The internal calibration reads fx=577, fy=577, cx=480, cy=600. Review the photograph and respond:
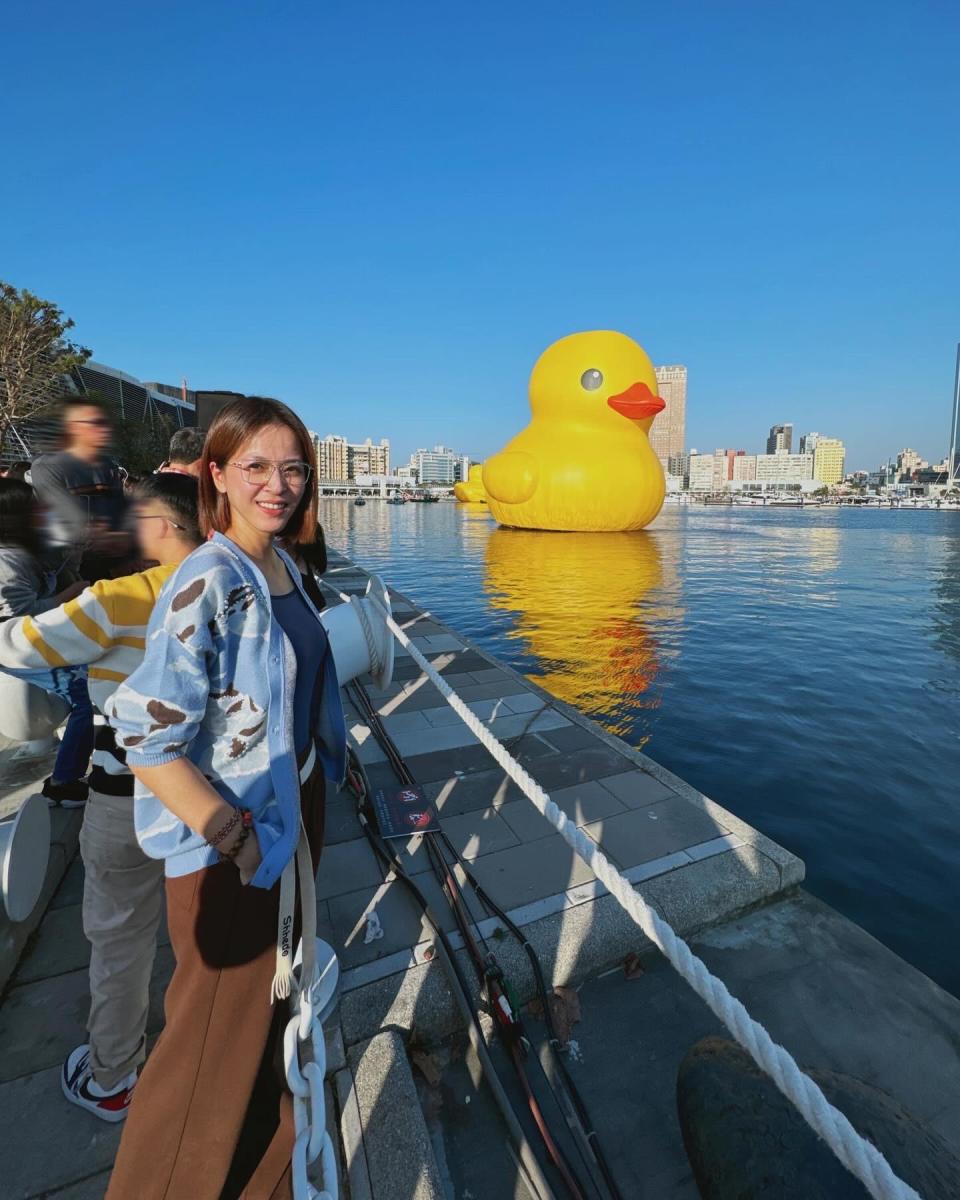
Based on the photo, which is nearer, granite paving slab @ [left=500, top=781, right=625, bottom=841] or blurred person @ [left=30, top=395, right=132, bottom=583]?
blurred person @ [left=30, top=395, right=132, bottom=583]

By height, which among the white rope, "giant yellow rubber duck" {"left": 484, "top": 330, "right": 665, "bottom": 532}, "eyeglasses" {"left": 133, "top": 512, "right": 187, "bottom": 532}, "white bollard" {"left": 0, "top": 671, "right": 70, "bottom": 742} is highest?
"giant yellow rubber duck" {"left": 484, "top": 330, "right": 665, "bottom": 532}

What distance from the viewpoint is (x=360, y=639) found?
3.54m

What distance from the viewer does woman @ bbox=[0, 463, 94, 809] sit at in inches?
107

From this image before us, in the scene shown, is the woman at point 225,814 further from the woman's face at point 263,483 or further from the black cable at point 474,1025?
the black cable at point 474,1025

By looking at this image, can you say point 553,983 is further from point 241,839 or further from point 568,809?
point 241,839

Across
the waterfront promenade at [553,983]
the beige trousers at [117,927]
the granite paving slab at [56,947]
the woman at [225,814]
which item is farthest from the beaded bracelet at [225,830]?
the granite paving slab at [56,947]

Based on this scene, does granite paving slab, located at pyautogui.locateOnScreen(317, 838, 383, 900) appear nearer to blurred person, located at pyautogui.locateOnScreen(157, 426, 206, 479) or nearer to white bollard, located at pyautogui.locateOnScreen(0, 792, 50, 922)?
white bollard, located at pyautogui.locateOnScreen(0, 792, 50, 922)

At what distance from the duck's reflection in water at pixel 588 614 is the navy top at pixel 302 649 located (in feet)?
18.1

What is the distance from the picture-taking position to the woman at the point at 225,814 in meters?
1.38

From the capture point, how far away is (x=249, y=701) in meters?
1.48

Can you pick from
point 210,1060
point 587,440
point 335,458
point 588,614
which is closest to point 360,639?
point 210,1060

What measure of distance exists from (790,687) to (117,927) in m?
8.76

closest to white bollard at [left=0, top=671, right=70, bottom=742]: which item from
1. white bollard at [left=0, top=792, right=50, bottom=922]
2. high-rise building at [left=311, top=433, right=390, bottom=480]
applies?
white bollard at [left=0, top=792, right=50, bottom=922]

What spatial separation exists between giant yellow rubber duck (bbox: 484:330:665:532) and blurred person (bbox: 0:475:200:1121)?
24919 mm
